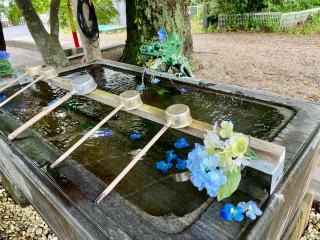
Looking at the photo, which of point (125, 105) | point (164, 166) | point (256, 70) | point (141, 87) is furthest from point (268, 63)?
point (125, 105)

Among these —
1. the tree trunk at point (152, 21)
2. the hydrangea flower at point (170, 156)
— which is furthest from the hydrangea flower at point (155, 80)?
the tree trunk at point (152, 21)

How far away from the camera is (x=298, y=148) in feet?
5.60

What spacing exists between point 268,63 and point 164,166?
5424mm

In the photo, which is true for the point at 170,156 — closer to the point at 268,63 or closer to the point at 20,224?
the point at 20,224

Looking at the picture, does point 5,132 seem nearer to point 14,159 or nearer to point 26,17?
point 14,159

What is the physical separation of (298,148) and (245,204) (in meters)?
0.69

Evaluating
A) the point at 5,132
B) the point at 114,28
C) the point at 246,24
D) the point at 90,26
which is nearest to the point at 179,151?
the point at 5,132

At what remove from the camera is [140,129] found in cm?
240

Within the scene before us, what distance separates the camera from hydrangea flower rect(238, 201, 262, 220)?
4.01 ft

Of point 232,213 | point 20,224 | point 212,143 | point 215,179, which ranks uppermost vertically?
point 212,143

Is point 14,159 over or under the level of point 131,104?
under

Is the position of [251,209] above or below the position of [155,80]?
above

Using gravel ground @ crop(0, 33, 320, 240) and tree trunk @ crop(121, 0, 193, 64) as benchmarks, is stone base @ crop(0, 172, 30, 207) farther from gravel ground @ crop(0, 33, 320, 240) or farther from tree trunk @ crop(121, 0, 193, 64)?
tree trunk @ crop(121, 0, 193, 64)

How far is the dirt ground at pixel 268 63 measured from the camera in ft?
16.1
